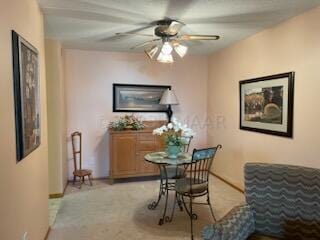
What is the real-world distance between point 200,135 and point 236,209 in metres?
3.53

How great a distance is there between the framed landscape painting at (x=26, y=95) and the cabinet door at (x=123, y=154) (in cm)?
215

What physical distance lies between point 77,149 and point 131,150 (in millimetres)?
1040

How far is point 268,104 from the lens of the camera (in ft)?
11.5

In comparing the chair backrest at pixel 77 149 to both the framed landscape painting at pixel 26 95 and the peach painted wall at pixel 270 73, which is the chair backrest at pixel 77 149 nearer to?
the framed landscape painting at pixel 26 95

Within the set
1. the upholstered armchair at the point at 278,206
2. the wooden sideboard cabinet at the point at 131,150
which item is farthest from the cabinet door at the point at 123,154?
the upholstered armchair at the point at 278,206

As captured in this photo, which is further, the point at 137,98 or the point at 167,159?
the point at 137,98

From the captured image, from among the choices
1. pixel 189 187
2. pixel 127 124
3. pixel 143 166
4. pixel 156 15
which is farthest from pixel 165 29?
pixel 143 166

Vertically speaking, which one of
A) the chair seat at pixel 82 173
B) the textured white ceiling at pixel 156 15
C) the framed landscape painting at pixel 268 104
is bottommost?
the chair seat at pixel 82 173

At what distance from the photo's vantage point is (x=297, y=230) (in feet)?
6.06

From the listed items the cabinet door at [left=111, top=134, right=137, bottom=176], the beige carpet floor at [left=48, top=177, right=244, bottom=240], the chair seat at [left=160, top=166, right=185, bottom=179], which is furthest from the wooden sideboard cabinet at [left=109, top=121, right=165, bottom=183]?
the chair seat at [left=160, top=166, right=185, bottom=179]

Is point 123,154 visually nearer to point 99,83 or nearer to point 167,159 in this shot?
point 99,83

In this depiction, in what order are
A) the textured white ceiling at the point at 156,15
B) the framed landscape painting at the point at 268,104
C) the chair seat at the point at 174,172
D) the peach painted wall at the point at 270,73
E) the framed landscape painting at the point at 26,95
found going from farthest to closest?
the chair seat at the point at 174,172, the framed landscape painting at the point at 268,104, the peach painted wall at the point at 270,73, the textured white ceiling at the point at 156,15, the framed landscape painting at the point at 26,95

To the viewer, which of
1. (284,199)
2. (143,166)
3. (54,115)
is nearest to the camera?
→ (284,199)

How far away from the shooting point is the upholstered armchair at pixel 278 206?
1802 mm
